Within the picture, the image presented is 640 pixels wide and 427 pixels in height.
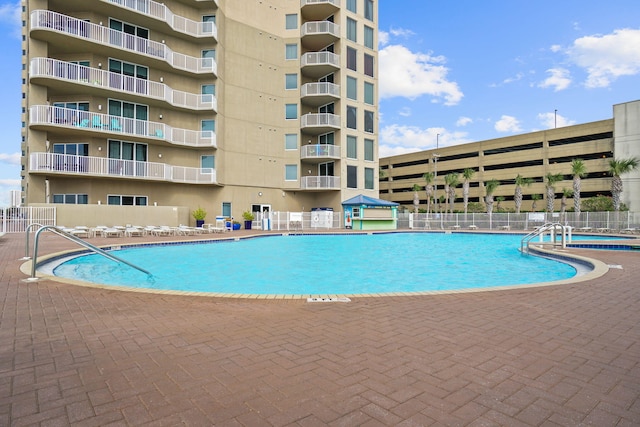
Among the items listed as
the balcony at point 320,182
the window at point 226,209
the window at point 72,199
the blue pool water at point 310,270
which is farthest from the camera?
the balcony at point 320,182

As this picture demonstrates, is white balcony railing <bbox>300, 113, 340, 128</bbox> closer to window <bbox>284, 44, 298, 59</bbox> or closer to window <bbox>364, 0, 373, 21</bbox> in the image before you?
window <bbox>284, 44, 298, 59</bbox>

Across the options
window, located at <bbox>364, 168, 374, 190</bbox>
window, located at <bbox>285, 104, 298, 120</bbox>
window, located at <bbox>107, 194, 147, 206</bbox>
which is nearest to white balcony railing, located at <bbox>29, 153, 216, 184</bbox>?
window, located at <bbox>107, 194, 147, 206</bbox>

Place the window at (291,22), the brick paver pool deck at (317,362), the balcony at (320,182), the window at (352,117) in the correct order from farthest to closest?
the window at (352,117) < the window at (291,22) < the balcony at (320,182) < the brick paver pool deck at (317,362)

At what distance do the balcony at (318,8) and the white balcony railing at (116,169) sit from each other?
52.9 feet

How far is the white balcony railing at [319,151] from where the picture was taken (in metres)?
29.4

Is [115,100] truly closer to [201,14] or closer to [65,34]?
[65,34]

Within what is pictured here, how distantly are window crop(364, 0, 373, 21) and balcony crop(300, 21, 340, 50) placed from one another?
14.5 feet

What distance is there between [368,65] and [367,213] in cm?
1383

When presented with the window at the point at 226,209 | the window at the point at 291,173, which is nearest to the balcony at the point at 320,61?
the window at the point at 291,173

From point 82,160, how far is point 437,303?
21582 millimetres

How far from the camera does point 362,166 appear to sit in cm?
3158

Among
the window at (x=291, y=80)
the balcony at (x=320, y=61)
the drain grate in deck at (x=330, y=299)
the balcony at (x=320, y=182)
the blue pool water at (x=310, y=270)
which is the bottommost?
the blue pool water at (x=310, y=270)

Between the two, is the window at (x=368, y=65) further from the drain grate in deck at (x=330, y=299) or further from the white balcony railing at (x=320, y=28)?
the drain grate in deck at (x=330, y=299)

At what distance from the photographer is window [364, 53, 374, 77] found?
32.0m
